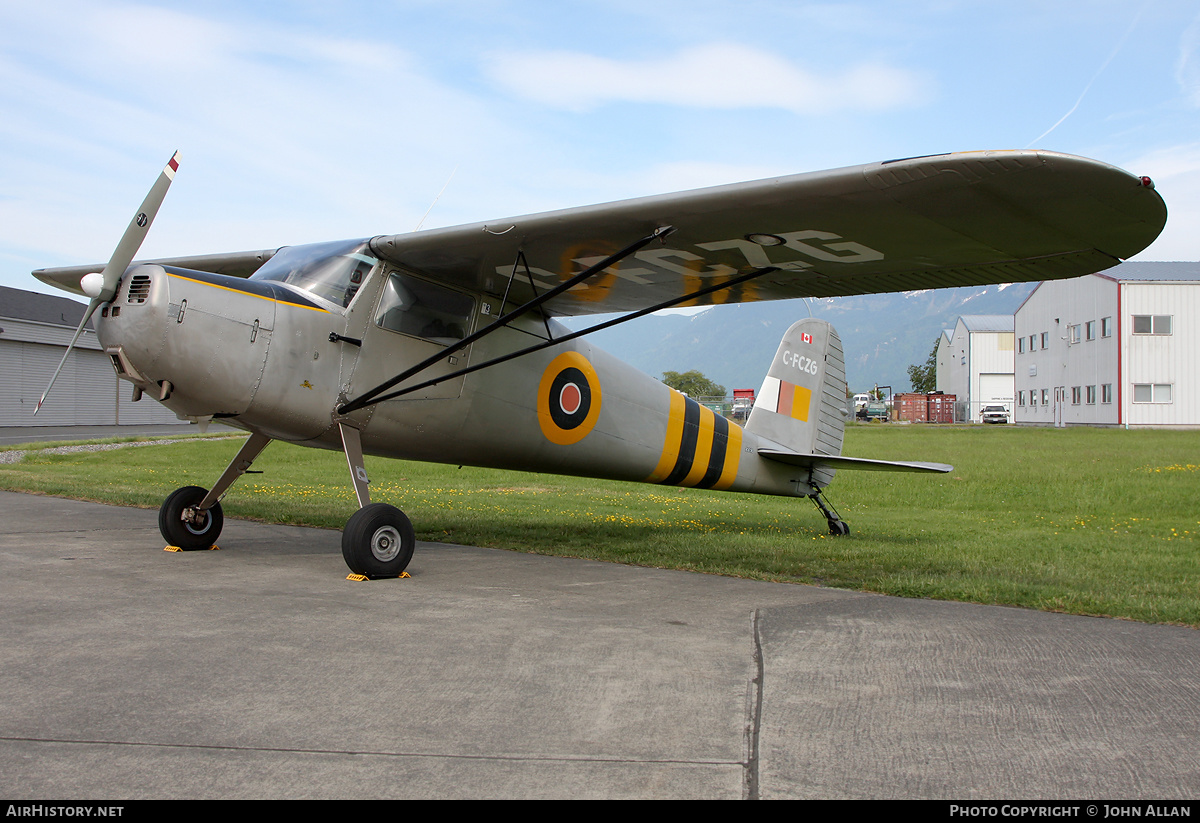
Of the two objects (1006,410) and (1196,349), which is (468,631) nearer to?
(1196,349)

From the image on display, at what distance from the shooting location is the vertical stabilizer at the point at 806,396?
10.9 metres

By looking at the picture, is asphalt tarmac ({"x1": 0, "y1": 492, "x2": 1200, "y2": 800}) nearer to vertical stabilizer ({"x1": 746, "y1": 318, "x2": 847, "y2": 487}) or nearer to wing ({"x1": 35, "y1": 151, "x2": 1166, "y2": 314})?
wing ({"x1": 35, "y1": 151, "x2": 1166, "y2": 314})

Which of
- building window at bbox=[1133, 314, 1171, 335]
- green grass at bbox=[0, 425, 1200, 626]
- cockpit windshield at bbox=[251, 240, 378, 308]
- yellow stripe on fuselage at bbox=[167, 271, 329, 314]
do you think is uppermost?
building window at bbox=[1133, 314, 1171, 335]

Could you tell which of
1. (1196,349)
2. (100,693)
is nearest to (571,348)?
(100,693)

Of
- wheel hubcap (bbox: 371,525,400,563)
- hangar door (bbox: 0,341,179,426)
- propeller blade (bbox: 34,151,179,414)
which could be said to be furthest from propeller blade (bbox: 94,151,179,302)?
hangar door (bbox: 0,341,179,426)

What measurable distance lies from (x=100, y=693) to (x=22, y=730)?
0.42m

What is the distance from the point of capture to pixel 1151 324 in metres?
41.8

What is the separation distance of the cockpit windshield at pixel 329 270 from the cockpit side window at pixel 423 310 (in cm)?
27

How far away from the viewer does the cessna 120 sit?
5316 millimetres

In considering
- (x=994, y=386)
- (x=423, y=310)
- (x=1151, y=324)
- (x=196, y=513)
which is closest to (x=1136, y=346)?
(x=1151, y=324)

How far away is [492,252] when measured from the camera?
269 inches

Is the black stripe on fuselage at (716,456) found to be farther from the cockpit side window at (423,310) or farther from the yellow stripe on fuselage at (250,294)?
the yellow stripe on fuselage at (250,294)

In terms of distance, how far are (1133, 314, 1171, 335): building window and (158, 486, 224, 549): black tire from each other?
4636 cm

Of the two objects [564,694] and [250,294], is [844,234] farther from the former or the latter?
[250,294]
